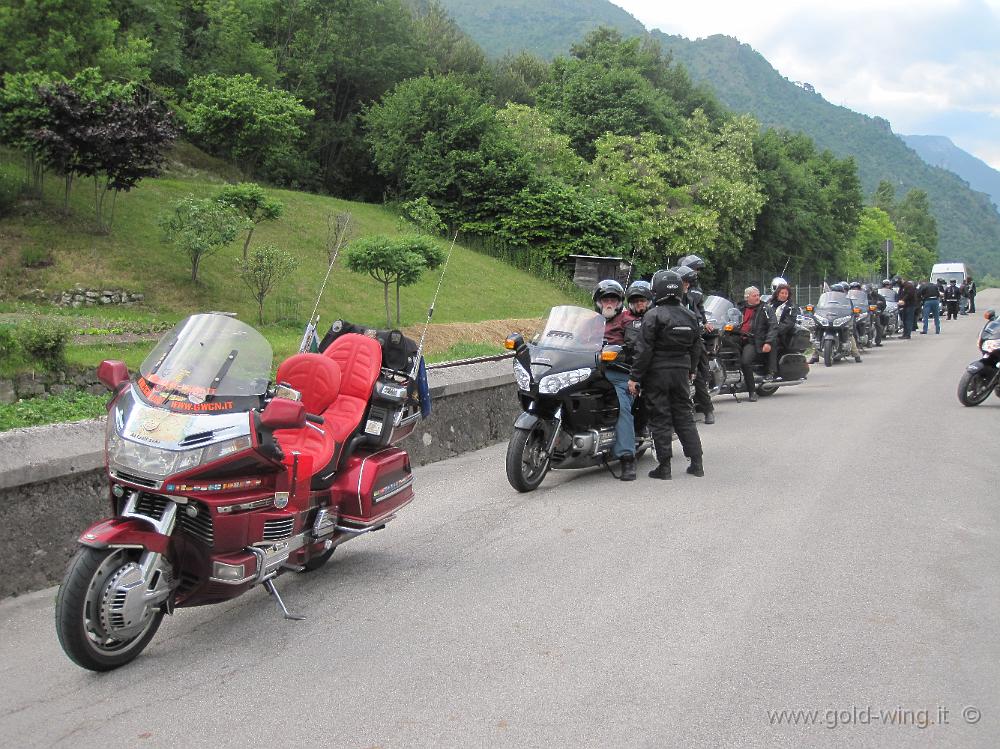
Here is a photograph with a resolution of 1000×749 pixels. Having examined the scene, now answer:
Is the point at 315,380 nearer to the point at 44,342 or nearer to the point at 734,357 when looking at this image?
the point at 44,342

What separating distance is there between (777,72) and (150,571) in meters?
213

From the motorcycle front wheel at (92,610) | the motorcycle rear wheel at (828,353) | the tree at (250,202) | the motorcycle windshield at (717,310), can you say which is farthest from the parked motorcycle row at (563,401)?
the motorcycle rear wheel at (828,353)

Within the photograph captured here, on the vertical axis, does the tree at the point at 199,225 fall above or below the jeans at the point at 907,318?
above

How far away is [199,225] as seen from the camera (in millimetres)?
17438

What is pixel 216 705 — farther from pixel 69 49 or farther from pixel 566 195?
pixel 566 195

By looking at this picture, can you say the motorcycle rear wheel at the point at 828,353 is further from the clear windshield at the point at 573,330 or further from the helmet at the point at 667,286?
the clear windshield at the point at 573,330

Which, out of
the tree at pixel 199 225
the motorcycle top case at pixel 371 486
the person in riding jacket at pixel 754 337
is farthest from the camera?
the tree at pixel 199 225

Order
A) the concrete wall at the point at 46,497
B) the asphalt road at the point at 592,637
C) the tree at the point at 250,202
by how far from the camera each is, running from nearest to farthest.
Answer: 1. the asphalt road at the point at 592,637
2. the concrete wall at the point at 46,497
3. the tree at the point at 250,202

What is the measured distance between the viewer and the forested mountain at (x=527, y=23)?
14800 cm

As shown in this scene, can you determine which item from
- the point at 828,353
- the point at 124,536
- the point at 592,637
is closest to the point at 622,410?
the point at 592,637

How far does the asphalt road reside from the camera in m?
3.88

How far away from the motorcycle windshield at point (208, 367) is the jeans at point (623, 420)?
4509 millimetres

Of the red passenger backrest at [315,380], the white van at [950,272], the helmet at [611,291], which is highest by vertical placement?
the white van at [950,272]

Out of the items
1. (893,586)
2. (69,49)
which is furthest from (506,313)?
(893,586)
